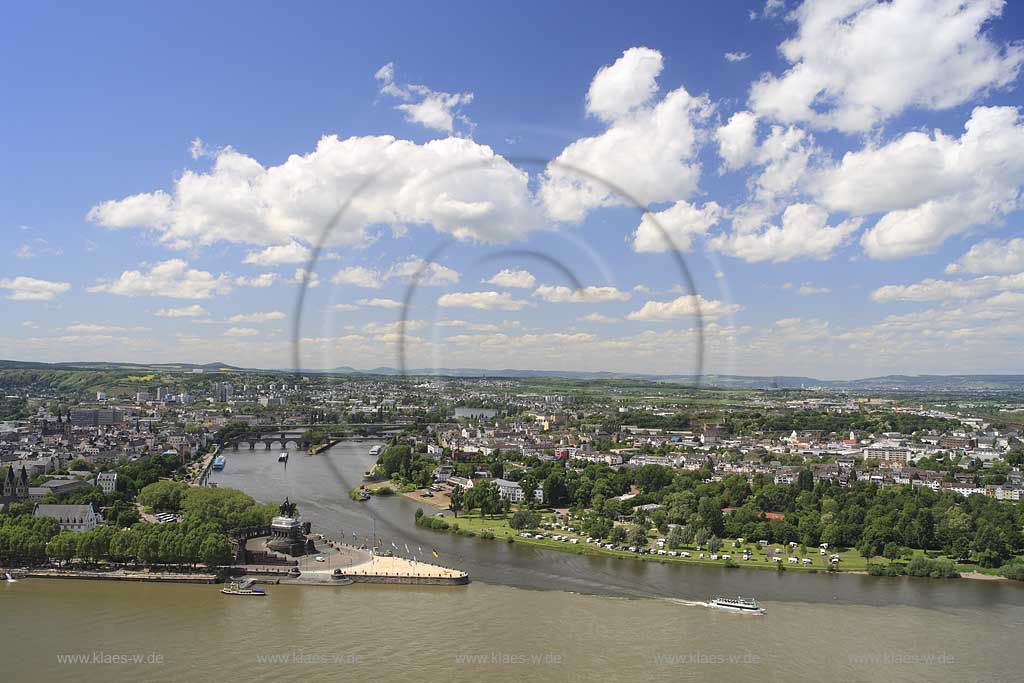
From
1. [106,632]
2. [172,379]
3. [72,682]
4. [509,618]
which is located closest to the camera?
[72,682]

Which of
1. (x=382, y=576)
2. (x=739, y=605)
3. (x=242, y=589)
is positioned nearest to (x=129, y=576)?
(x=242, y=589)

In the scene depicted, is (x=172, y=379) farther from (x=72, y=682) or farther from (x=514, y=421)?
(x=72, y=682)

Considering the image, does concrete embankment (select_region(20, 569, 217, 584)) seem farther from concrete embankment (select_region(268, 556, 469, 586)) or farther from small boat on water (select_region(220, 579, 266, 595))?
concrete embankment (select_region(268, 556, 469, 586))

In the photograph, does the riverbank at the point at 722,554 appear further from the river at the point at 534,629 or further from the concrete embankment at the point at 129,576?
the concrete embankment at the point at 129,576

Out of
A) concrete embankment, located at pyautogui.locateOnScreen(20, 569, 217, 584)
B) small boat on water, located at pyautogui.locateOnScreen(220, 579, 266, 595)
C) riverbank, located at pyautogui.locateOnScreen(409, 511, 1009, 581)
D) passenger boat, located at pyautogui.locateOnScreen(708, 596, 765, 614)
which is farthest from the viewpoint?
riverbank, located at pyautogui.locateOnScreen(409, 511, 1009, 581)

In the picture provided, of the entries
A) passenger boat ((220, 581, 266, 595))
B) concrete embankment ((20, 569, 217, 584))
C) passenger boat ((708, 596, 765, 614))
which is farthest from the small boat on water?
passenger boat ((708, 596, 765, 614))


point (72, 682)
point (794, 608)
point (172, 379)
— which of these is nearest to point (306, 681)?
point (72, 682)

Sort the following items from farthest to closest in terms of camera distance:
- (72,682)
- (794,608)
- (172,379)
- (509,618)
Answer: (172,379), (794,608), (509,618), (72,682)

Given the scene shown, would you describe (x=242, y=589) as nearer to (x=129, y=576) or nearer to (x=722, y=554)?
(x=129, y=576)
